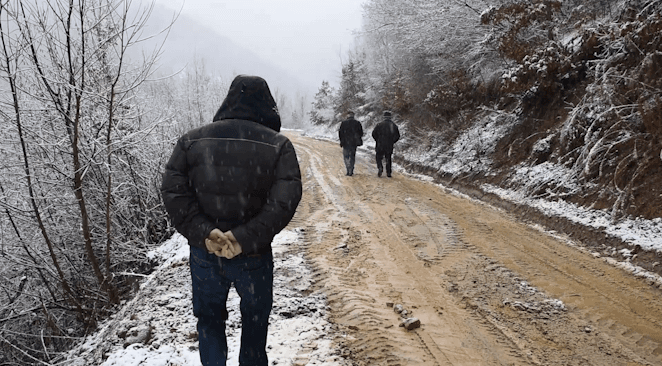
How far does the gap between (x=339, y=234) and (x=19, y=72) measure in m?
4.79

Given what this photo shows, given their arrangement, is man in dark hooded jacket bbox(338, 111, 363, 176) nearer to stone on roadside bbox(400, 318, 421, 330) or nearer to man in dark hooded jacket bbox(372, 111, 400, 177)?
man in dark hooded jacket bbox(372, 111, 400, 177)

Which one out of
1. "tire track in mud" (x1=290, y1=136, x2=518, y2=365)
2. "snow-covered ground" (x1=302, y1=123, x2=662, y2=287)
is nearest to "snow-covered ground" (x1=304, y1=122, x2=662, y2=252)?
"snow-covered ground" (x1=302, y1=123, x2=662, y2=287)

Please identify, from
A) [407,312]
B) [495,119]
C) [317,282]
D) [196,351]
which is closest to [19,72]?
[196,351]

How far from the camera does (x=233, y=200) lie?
2.08 m

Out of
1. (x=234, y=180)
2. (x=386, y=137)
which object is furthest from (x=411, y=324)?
(x=386, y=137)

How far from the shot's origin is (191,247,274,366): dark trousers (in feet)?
6.89

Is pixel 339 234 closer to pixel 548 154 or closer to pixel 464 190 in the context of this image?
pixel 464 190

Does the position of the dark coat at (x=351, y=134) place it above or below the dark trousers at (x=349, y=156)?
above

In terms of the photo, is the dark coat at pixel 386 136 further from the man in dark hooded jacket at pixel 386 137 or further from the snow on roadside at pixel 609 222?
the snow on roadside at pixel 609 222

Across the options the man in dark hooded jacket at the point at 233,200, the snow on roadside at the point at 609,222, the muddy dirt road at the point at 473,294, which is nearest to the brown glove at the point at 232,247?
the man in dark hooded jacket at the point at 233,200

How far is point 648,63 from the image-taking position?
5.82 metres

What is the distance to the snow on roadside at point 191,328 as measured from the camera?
9.71 feet

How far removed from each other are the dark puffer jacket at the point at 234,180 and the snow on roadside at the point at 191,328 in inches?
52.5

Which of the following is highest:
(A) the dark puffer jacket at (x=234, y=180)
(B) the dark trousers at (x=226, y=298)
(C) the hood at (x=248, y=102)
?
(C) the hood at (x=248, y=102)
